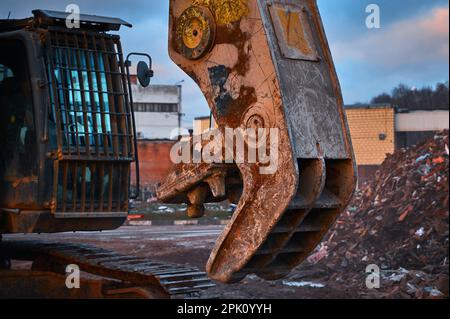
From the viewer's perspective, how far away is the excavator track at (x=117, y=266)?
261 inches

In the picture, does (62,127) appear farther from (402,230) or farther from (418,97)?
(418,97)

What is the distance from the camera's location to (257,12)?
17.0 ft

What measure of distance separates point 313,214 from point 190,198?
0.88 meters

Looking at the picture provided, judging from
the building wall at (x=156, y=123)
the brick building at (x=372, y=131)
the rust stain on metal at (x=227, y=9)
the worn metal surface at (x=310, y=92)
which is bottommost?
the worn metal surface at (x=310, y=92)

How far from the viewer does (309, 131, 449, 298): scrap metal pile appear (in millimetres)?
13742

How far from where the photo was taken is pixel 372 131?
38906 mm

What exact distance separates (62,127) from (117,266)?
4.35 feet

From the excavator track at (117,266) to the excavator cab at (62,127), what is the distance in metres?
0.41

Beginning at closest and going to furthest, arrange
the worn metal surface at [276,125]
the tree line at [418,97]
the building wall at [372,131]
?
the worn metal surface at [276,125]
the building wall at [372,131]
the tree line at [418,97]

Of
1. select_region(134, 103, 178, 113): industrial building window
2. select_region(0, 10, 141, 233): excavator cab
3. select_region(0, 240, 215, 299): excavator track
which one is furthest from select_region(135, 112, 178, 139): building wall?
select_region(0, 10, 141, 233): excavator cab

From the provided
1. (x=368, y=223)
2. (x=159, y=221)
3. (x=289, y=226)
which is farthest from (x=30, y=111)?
(x=159, y=221)

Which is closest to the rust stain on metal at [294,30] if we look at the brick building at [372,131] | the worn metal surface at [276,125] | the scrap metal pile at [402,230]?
the worn metal surface at [276,125]

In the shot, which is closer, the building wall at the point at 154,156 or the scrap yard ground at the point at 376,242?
the scrap yard ground at the point at 376,242

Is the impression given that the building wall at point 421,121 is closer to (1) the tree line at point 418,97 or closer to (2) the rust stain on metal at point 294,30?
(1) the tree line at point 418,97
